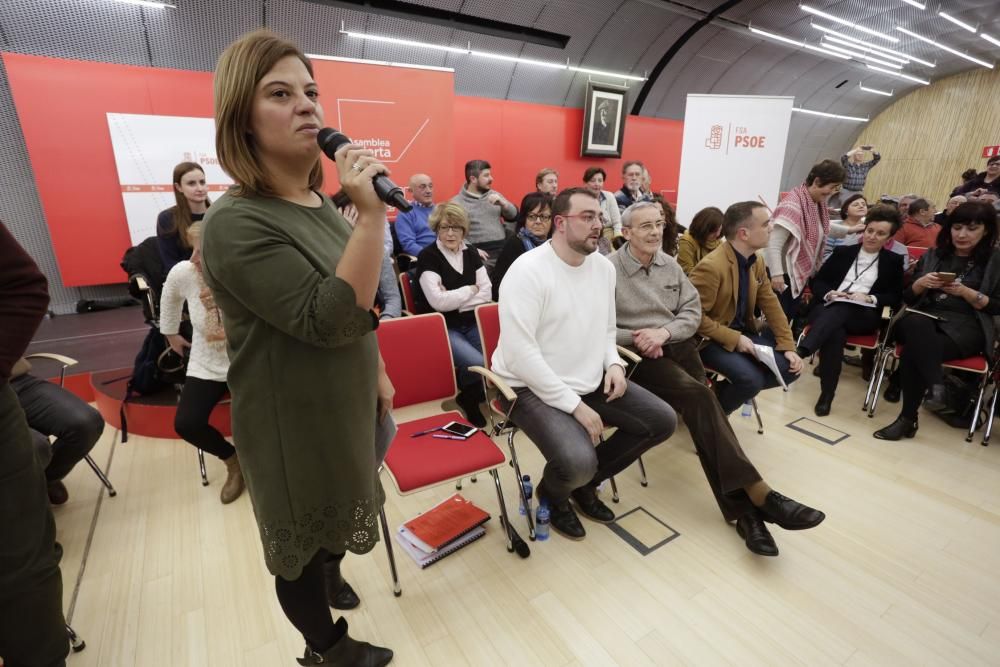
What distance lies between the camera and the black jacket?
142 inches

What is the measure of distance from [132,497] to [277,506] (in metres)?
2.14

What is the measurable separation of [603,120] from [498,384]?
8415mm

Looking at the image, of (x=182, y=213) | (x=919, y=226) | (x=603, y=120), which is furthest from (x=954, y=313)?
(x=603, y=120)

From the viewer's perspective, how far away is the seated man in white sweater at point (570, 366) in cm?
205

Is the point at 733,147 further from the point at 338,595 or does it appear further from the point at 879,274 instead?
the point at 338,595

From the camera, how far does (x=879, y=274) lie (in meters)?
3.63

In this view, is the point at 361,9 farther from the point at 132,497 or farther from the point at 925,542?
the point at 925,542

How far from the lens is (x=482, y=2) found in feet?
23.1

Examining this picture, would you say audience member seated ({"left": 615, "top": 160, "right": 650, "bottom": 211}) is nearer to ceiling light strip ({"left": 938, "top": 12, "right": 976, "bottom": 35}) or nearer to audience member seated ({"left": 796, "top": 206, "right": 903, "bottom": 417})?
audience member seated ({"left": 796, "top": 206, "right": 903, "bottom": 417})

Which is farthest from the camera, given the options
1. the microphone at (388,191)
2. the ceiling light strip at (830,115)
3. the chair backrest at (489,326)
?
the ceiling light strip at (830,115)

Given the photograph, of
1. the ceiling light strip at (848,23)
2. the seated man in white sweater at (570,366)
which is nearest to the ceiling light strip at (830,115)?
Result: the ceiling light strip at (848,23)

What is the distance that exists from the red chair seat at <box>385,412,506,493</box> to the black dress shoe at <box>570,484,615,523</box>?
666 mm

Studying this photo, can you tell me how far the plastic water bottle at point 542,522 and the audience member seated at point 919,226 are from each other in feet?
17.9

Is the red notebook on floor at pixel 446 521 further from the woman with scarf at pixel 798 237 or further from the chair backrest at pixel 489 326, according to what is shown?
the woman with scarf at pixel 798 237
